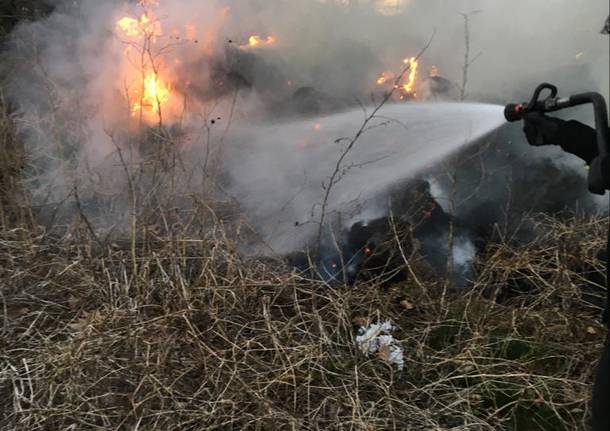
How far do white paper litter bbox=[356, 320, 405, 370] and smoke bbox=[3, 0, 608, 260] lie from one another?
4.25 feet

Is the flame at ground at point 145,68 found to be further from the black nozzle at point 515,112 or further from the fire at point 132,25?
the black nozzle at point 515,112

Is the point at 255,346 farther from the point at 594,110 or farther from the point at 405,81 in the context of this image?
the point at 405,81

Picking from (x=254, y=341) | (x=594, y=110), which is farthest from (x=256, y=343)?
(x=594, y=110)

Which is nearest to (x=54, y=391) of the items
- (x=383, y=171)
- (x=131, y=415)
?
(x=131, y=415)

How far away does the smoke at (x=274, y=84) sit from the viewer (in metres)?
4.81

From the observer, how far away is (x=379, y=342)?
2779 mm

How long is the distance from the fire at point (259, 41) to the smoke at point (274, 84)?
77 millimetres

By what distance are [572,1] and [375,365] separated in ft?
26.0

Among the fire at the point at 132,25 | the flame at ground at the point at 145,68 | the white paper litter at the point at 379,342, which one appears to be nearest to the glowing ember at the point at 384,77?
the flame at ground at the point at 145,68

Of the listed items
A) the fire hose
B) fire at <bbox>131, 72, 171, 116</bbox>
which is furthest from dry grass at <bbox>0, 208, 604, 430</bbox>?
fire at <bbox>131, 72, 171, 116</bbox>

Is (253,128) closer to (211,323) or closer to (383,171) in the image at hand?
(383,171)

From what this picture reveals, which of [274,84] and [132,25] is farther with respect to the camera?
[274,84]

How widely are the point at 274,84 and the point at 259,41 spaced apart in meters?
0.85

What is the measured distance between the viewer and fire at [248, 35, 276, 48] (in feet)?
24.8
